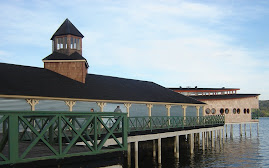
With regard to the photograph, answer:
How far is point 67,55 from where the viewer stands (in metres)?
35.2

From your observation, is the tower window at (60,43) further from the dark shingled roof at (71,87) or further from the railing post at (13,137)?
the railing post at (13,137)

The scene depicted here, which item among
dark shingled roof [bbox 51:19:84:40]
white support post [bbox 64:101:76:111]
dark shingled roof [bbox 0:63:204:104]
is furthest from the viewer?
dark shingled roof [bbox 51:19:84:40]

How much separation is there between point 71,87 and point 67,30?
8.47 meters

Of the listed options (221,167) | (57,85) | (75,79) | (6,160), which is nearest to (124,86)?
(75,79)

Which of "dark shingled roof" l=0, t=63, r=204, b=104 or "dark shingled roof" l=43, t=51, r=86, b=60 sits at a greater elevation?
"dark shingled roof" l=43, t=51, r=86, b=60

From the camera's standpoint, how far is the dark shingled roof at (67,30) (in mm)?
35622

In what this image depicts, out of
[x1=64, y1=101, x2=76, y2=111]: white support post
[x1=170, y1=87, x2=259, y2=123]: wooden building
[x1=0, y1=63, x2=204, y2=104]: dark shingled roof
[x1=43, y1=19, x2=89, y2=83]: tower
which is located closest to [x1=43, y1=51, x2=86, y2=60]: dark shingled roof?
Result: [x1=43, y1=19, x2=89, y2=83]: tower

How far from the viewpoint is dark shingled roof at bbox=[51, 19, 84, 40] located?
3562cm

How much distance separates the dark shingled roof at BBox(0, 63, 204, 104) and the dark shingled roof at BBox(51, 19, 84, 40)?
194 inches

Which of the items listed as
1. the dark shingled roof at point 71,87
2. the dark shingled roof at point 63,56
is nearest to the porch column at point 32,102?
the dark shingled roof at point 71,87

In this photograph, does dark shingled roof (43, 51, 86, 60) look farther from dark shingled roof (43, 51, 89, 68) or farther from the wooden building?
the wooden building

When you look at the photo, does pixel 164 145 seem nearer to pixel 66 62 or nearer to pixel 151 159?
pixel 151 159

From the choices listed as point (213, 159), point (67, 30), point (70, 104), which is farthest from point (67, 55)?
point (213, 159)

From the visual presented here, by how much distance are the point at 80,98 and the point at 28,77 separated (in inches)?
204
